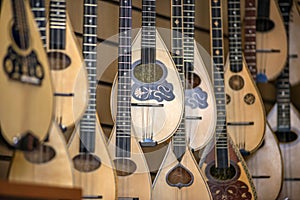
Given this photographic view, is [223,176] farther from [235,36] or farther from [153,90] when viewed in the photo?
[235,36]

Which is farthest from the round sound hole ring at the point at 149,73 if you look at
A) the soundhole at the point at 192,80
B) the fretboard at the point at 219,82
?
the fretboard at the point at 219,82

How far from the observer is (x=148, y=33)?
211 centimetres

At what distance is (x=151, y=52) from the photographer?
2.09 m

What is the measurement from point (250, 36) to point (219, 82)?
285mm

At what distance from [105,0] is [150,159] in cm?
55

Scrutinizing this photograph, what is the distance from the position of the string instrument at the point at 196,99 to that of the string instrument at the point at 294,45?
1.57ft

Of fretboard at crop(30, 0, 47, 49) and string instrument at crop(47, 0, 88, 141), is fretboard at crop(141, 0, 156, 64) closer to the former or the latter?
string instrument at crop(47, 0, 88, 141)

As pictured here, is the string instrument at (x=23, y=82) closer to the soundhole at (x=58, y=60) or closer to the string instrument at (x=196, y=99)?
the soundhole at (x=58, y=60)

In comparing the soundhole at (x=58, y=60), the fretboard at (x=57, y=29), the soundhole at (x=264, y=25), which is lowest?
the soundhole at (x=58, y=60)

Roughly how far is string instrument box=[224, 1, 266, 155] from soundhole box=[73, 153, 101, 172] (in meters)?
0.61

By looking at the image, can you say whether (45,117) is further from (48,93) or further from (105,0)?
(105,0)

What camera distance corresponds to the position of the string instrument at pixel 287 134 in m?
2.44

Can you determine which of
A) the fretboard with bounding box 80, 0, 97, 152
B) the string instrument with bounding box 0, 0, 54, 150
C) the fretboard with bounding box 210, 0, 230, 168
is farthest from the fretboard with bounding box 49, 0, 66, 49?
the fretboard with bounding box 210, 0, 230, 168

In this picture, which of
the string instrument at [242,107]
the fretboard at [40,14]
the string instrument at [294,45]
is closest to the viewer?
the fretboard at [40,14]
